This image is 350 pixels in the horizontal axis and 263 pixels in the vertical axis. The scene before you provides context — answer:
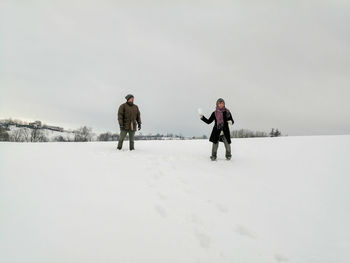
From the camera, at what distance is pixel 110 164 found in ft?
19.5

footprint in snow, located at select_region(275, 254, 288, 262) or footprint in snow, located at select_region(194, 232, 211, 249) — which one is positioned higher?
footprint in snow, located at select_region(194, 232, 211, 249)

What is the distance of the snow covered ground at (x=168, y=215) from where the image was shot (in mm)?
2283

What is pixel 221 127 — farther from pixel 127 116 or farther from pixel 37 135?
pixel 37 135

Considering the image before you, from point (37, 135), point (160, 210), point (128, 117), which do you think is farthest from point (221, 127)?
point (37, 135)

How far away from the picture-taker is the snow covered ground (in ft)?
7.49

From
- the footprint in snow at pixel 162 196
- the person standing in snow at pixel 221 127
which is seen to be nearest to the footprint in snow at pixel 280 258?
the footprint in snow at pixel 162 196

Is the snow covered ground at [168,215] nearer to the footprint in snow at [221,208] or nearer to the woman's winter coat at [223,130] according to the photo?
the footprint in snow at [221,208]

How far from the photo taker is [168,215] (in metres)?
3.10

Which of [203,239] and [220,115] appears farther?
[220,115]

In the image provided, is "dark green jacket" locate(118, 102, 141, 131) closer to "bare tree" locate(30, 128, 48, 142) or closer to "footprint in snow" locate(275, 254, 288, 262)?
"footprint in snow" locate(275, 254, 288, 262)

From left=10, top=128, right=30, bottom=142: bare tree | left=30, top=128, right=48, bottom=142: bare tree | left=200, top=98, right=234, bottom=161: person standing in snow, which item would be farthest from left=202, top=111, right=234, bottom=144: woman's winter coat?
left=30, top=128, right=48, bottom=142: bare tree

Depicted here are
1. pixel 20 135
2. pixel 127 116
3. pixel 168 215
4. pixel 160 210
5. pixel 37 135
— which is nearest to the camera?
pixel 168 215

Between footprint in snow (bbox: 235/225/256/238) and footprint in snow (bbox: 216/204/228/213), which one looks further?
footprint in snow (bbox: 216/204/228/213)

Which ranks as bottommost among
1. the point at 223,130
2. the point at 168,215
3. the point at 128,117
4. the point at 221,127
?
the point at 168,215
